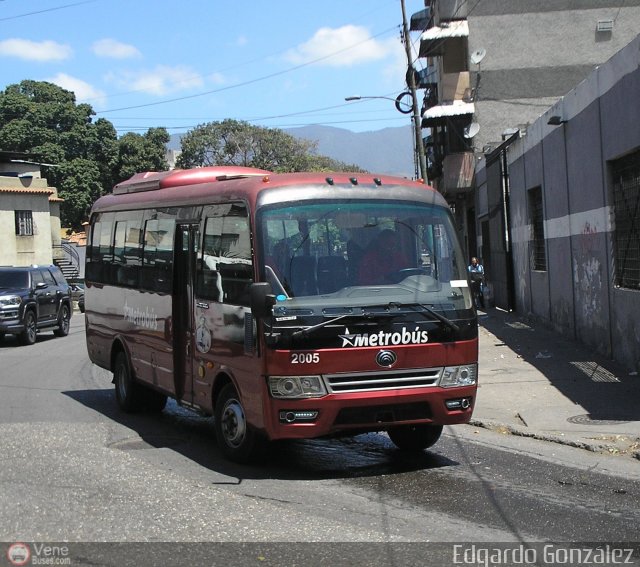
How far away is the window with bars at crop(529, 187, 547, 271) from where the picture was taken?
788 inches

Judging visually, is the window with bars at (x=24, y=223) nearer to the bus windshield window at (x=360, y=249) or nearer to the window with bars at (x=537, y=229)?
the window with bars at (x=537, y=229)

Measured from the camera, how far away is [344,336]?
23.4ft

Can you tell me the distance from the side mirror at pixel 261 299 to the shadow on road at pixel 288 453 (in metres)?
1.51

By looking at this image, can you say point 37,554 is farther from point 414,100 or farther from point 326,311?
point 414,100

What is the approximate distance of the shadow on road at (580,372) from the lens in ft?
34.2

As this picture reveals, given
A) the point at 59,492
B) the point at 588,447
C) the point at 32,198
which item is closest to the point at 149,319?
the point at 59,492

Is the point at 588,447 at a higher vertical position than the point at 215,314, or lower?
lower

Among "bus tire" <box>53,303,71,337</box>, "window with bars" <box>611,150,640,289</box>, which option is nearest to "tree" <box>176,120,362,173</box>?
"bus tire" <box>53,303,71,337</box>

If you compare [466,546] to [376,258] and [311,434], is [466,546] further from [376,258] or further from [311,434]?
[376,258]

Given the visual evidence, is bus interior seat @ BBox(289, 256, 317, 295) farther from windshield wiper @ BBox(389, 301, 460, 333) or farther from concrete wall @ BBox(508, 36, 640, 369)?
concrete wall @ BBox(508, 36, 640, 369)

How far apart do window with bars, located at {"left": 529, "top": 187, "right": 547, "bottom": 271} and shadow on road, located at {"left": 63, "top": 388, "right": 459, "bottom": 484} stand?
38.3 feet

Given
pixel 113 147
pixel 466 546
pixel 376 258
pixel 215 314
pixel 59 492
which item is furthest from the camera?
pixel 113 147

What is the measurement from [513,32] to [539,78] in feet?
6.91

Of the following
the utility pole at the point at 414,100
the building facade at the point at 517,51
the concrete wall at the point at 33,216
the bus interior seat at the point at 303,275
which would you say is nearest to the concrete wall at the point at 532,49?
the building facade at the point at 517,51
